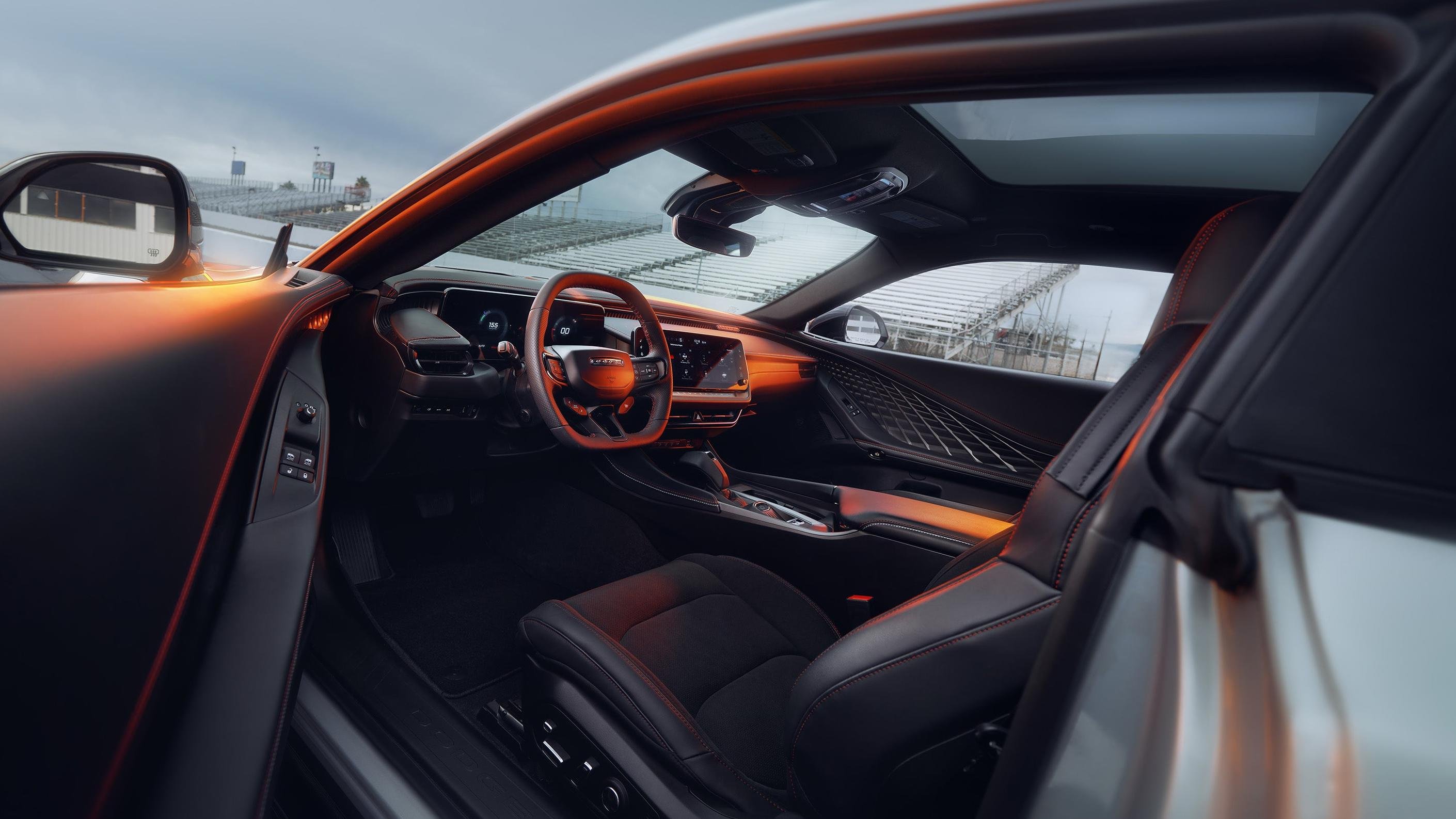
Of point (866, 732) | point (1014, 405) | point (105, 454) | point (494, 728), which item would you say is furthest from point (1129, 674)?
point (1014, 405)

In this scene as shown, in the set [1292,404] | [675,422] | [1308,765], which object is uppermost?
[1292,404]

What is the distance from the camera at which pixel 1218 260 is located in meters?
0.80

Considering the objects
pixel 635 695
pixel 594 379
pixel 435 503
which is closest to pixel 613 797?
pixel 635 695

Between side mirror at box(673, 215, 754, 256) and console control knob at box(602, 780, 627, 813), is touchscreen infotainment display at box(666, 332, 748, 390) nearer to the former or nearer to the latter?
side mirror at box(673, 215, 754, 256)

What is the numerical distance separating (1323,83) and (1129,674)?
1.69ft

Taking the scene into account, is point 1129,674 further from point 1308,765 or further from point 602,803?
point 602,803

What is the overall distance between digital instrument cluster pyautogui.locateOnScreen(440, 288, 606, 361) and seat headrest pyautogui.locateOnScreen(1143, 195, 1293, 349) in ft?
5.79

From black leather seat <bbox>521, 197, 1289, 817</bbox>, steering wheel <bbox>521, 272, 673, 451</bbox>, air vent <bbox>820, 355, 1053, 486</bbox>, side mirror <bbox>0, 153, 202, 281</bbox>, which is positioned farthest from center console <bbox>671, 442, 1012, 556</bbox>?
side mirror <bbox>0, 153, 202, 281</bbox>

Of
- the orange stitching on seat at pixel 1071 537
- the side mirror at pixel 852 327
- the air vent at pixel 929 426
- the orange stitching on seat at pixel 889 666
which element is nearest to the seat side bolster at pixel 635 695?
the orange stitching on seat at pixel 889 666

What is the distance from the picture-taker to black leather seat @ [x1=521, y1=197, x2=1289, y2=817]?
72cm

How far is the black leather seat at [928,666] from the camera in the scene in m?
0.72

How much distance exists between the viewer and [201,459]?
39.7 inches

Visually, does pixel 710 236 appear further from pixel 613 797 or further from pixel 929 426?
pixel 613 797

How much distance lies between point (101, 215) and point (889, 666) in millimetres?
1318
